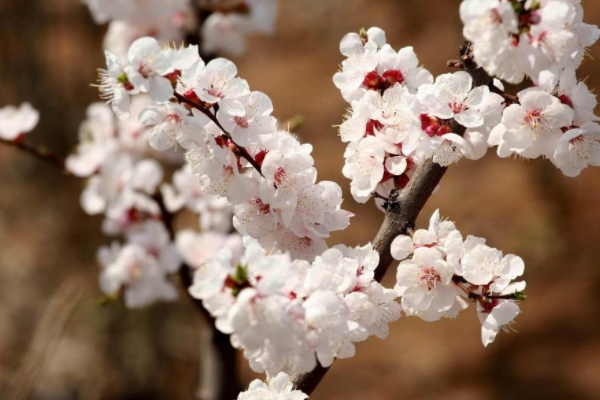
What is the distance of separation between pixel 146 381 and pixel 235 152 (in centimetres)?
274

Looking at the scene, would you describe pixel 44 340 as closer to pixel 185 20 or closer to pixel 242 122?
pixel 185 20

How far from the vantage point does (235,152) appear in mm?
1017

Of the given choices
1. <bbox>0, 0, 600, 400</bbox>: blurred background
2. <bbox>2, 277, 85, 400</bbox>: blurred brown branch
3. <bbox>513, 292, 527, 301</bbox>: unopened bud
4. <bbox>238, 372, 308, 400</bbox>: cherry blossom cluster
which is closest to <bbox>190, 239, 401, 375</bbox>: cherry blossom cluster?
<bbox>238, 372, 308, 400</bbox>: cherry blossom cluster

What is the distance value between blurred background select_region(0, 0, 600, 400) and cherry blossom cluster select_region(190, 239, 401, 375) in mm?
1723

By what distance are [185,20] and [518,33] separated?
152 cm

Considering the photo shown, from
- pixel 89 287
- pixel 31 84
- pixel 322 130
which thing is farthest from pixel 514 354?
pixel 31 84

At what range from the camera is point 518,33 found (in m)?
0.88

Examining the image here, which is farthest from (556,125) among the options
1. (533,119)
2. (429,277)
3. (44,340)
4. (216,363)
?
(44,340)

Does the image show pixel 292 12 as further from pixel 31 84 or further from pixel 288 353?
pixel 288 353

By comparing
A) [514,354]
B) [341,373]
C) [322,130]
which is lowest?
[341,373]

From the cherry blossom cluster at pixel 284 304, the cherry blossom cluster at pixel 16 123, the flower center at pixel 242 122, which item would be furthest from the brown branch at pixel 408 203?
the cherry blossom cluster at pixel 16 123

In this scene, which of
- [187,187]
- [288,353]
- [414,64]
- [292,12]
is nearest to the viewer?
[288,353]

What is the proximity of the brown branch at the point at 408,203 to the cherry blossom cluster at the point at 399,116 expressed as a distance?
0.03m

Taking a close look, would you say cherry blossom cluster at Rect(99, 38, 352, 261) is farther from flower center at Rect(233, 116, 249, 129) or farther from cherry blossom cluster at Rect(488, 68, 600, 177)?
cherry blossom cluster at Rect(488, 68, 600, 177)
